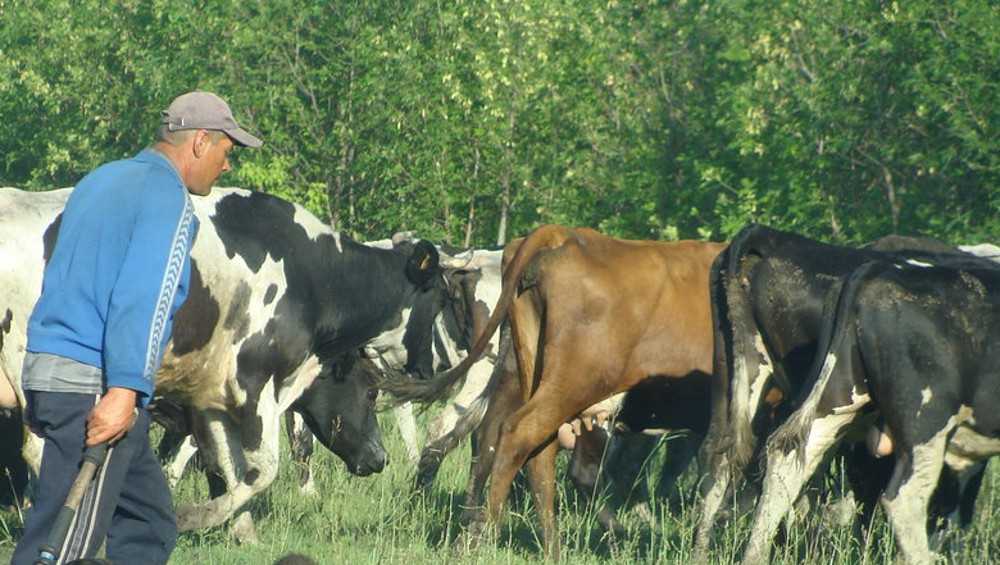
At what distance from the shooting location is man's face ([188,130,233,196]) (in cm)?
545

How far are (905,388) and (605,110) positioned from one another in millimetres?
20193

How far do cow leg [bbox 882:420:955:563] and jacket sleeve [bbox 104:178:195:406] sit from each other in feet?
13.6

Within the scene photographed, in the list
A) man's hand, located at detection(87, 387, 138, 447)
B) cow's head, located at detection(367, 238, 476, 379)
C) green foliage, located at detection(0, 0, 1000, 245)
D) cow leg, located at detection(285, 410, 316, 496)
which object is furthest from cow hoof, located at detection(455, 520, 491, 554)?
green foliage, located at detection(0, 0, 1000, 245)

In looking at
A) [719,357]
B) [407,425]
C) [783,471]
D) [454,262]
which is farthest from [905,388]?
[407,425]

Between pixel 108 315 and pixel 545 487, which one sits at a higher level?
pixel 108 315

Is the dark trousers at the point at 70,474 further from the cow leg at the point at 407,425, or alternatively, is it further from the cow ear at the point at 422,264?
the cow leg at the point at 407,425

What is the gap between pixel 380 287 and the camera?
10844 mm

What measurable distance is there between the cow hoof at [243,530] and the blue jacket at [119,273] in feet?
14.2

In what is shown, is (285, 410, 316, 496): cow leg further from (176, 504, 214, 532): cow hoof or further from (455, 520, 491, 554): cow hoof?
(455, 520, 491, 554): cow hoof

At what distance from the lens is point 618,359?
9.59 m

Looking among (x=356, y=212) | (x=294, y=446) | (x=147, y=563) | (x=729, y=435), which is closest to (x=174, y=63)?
(x=356, y=212)

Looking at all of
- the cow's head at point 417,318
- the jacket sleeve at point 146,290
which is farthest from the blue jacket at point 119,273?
the cow's head at point 417,318

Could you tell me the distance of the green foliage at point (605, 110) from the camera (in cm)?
2031

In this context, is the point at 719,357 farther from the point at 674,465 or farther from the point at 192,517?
the point at 192,517
